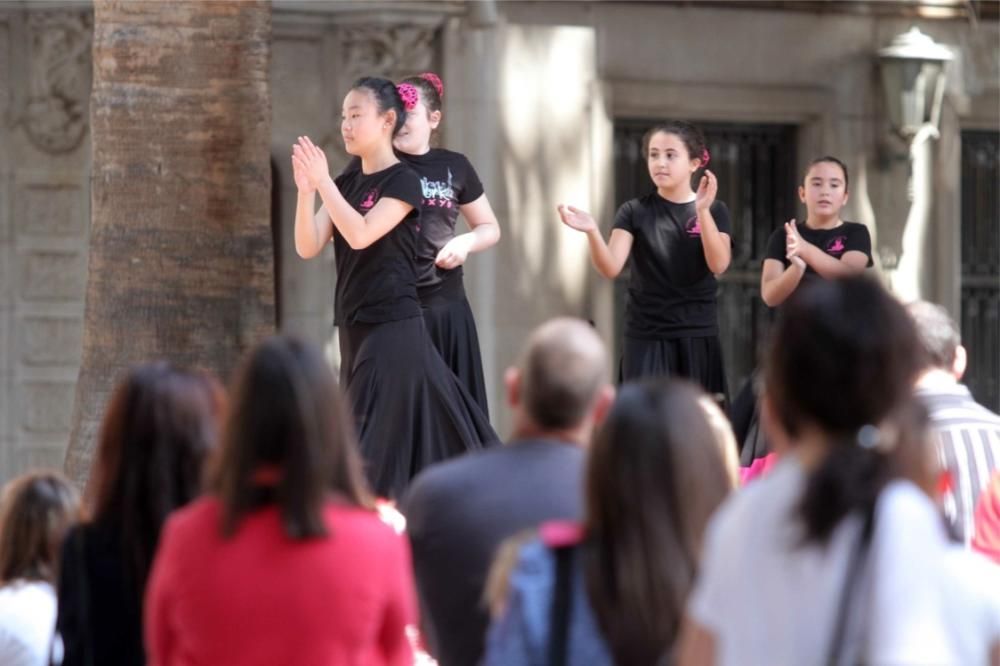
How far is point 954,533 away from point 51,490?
2.12 metres

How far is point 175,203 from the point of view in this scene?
26.9ft

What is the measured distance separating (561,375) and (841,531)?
1061mm

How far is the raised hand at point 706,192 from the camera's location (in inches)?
352

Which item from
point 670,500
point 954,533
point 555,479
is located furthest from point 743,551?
point 954,533

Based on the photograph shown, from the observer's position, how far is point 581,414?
4.20 meters

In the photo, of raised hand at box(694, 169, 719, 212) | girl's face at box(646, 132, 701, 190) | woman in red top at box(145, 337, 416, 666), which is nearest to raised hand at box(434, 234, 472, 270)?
raised hand at box(694, 169, 719, 212)

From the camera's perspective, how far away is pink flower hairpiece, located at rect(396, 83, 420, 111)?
8.43 metres

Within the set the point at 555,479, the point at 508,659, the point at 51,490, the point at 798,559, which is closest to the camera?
the point at 798,559

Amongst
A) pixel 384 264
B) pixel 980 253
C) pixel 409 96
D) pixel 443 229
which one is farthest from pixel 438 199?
pixel 980 253

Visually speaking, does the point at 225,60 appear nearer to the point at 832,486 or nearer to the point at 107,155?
the point at 107,155

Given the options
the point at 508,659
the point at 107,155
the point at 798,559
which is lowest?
the point at 508,659

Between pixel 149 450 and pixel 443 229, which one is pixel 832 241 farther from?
pixel 149 450

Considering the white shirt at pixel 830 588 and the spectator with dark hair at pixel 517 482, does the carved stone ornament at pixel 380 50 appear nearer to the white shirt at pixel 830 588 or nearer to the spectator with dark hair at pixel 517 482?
the spectator with dark hair at pixel 517 482

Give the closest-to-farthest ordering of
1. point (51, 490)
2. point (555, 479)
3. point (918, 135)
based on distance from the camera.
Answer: point (555, 479), point (51, 490), point (918, 135)
